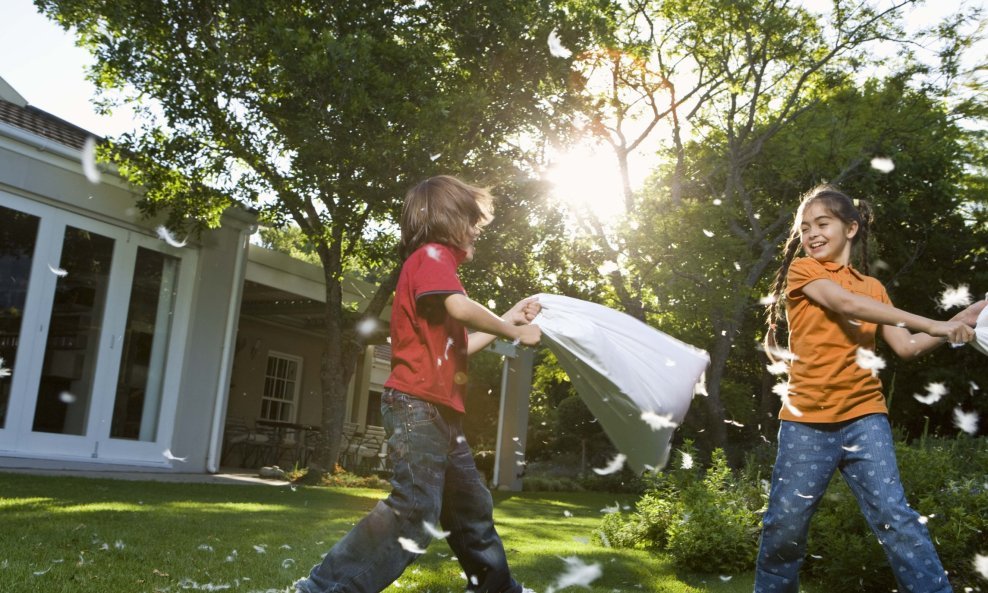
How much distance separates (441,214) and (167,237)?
8.70m

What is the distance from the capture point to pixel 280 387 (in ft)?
58.4

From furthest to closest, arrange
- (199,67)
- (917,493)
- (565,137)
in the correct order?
(565,137) < (199,67) < (917,493)

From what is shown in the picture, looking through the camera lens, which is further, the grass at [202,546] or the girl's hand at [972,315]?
the grass at [202,546]

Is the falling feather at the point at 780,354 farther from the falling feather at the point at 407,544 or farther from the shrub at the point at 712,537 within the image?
the shrub at the point at 712,537

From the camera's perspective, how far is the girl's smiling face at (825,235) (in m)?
3.22

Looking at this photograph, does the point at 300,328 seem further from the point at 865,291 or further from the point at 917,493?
the point at 865,291

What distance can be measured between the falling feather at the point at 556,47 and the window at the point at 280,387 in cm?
897

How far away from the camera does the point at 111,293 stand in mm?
10039

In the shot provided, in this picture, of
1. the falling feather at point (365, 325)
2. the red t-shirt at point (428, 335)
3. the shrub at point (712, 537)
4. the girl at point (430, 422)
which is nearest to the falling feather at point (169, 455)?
the falling feather at point (365, 325)

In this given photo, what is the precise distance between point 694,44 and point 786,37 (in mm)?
1718

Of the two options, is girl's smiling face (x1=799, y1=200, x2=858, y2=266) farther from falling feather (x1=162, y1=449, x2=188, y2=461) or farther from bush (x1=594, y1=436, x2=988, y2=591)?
falling feather (x1=162, y1=449, x2=188, y2=461)

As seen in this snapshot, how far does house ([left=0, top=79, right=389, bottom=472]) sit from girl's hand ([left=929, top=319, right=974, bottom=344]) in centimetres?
849

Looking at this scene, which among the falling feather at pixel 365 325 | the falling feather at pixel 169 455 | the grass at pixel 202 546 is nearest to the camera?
the grass at pixel 202 546

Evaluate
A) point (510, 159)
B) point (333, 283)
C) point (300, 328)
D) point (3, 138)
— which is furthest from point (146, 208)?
point (300, 328)
